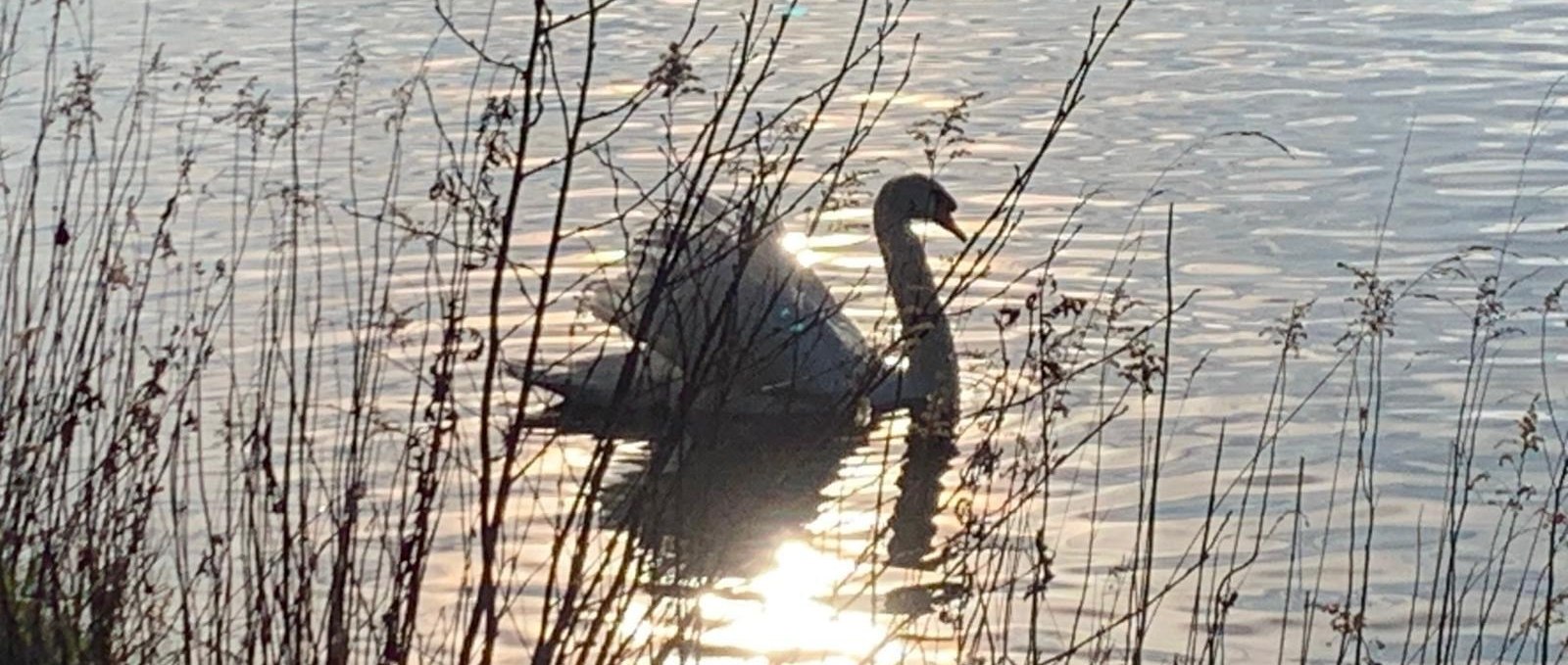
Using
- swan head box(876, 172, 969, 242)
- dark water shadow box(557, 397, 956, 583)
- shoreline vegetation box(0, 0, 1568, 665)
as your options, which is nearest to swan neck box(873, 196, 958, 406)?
swan head box(876, 172, 969, 242)

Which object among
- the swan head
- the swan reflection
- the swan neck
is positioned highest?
the swan head

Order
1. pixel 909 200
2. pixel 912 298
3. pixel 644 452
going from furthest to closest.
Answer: pixel 909 200, pixel 912 298, pixel 644 452

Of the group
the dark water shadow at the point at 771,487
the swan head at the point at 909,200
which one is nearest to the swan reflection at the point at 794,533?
the dark water shadow at the point at 771,487

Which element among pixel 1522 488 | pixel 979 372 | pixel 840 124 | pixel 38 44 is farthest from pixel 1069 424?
pixel 38 44

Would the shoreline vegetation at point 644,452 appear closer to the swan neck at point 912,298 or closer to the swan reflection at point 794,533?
the swan reflection at point 794,533

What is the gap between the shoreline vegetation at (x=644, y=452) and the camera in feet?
16.0

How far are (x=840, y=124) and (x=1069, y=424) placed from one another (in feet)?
21.6

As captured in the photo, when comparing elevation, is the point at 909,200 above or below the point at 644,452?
above

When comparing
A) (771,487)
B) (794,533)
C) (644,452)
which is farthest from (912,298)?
(771,487)

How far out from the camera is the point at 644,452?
1055 cm

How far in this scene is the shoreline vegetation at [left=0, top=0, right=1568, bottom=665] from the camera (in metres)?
4.89

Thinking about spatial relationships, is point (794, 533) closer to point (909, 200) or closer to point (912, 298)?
point (912, 298)

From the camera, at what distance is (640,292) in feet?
32.0

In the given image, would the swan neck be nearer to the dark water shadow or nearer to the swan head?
the swan head
